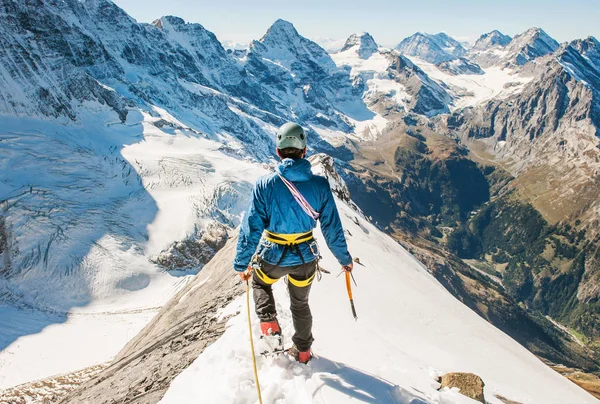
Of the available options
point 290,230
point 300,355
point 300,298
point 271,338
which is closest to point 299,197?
point 290,230

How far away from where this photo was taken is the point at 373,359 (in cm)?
927

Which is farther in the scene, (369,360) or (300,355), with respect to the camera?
(369,360)

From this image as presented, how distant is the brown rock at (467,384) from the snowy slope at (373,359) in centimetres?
36

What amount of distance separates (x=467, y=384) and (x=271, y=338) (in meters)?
5.01

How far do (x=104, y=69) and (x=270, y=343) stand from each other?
19072 centimetres

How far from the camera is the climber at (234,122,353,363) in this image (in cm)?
720

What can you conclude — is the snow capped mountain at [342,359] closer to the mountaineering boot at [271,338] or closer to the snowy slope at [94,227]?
the mountaineering boot at [271,338]

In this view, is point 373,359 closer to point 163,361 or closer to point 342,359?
point 342,359

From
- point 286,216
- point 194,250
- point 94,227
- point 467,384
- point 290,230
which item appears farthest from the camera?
point 194,250

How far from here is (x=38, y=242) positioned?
186 feet

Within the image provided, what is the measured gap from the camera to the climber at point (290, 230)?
283 inches

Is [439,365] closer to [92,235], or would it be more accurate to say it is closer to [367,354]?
[367,354]

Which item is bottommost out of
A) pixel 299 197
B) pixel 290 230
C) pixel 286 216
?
pixel 290 230

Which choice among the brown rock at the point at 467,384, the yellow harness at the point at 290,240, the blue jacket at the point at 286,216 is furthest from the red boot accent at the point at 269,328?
the brown rock at the point at 467,384
